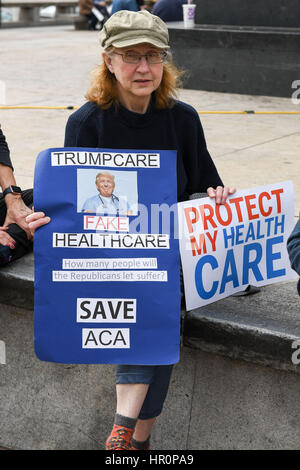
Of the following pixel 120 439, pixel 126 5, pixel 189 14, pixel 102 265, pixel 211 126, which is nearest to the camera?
pixel 120 439

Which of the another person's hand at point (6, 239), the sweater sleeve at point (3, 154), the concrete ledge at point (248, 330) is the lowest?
the concrete ledge at point (248, 330)

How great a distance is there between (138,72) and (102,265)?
31.9 inches

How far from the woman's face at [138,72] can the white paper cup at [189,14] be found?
6.52 meters

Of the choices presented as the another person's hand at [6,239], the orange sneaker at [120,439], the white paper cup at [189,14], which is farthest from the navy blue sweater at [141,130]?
the white paper cup at [189,14]

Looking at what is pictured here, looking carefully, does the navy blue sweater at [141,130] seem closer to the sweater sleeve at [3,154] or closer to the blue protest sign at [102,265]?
the blue protest sign at [102,265]

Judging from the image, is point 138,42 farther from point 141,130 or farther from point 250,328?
point 250,328

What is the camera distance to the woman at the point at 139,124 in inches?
113

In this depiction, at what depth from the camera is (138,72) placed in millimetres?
3018

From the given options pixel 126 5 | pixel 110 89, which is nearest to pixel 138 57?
pixel 110 89

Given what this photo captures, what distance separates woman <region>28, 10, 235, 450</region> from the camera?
113 inches

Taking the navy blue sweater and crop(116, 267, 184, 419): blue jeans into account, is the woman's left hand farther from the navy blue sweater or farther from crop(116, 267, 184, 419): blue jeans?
crop(116, 267, 184, 419): blue jeans

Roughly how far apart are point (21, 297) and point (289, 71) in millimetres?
6174

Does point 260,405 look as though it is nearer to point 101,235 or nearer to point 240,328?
point 240,328
